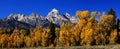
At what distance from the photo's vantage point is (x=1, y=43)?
468 ft

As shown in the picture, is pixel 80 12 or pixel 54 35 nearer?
pixel 80 12

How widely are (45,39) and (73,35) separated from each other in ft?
59.6

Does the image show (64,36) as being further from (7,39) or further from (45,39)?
(7,39)

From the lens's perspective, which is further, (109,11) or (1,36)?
(1,36)

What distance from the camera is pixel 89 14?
397 feet

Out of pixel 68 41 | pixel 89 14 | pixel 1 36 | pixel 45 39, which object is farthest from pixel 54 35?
pixel 1 36

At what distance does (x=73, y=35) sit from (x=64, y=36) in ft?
19.9

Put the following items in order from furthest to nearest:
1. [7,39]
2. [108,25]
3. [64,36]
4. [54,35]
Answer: [7,39] → [54,35] → [64,36] → [108,25]

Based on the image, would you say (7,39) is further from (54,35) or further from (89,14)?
(89,14)

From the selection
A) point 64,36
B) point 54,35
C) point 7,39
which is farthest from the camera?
point 7,39

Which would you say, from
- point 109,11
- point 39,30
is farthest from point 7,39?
point 109,11

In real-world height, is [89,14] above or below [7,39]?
above

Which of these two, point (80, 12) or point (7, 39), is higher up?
point (80, 12)

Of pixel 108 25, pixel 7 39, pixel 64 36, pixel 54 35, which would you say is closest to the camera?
pixel 108 25
